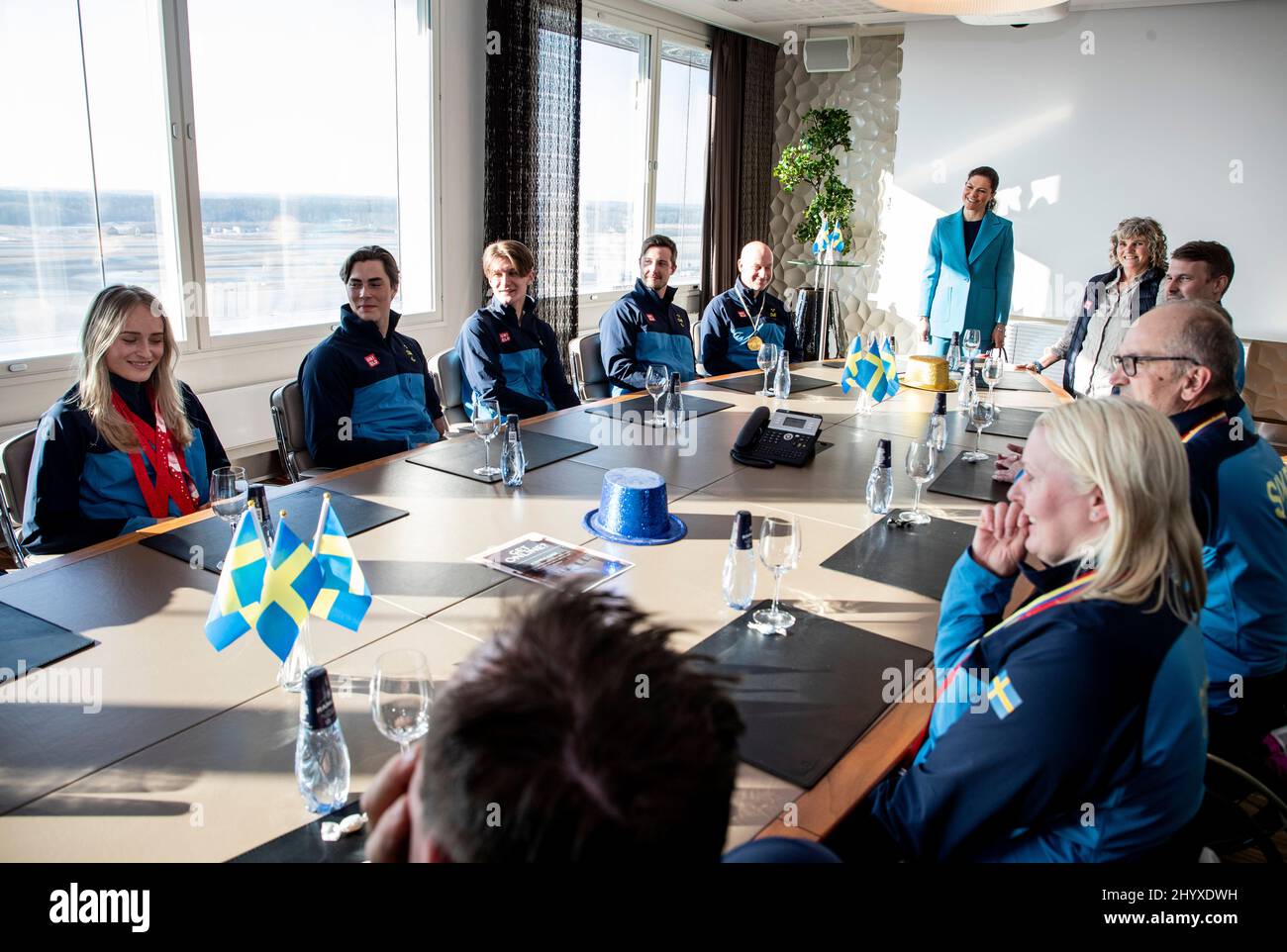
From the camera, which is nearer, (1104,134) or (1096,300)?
(1096,300)

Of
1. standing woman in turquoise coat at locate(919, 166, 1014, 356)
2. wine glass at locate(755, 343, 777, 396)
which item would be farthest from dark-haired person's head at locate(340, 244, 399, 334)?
standing woman in turquoise coat at locate(919, 166, 1014, 356)

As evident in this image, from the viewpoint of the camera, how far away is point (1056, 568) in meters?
1.66

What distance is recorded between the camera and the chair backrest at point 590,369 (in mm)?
4609

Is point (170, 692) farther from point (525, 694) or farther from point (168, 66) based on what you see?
point (168, 66)

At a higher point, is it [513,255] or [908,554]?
[513,255]

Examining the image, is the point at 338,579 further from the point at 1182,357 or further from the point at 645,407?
the point at 645,407

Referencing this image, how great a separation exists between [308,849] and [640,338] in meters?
3.66

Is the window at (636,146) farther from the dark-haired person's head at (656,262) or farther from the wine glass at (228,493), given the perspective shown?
the wine glass at (228,493)

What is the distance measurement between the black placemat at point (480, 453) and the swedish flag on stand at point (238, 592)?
1143mm

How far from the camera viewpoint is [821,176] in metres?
7.97

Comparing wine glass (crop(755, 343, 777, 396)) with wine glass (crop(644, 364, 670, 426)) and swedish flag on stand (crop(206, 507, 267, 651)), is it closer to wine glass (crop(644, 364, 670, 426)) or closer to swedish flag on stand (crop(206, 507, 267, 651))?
wine glass (crop(644, 364, 670, 426))

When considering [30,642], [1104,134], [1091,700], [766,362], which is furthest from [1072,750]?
[1104,134]
